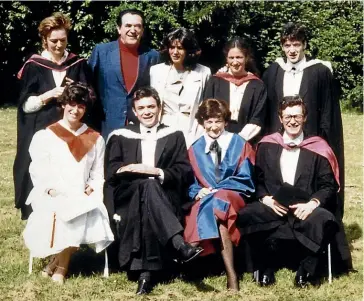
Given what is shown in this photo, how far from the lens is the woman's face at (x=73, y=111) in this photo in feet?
18.4

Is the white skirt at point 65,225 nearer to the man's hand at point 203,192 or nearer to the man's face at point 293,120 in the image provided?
the man's hand at point 203,192

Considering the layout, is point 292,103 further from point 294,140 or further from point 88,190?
point 88,190

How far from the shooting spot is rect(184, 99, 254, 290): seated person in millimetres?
5375

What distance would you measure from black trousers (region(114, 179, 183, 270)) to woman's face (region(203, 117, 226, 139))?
2.30ft

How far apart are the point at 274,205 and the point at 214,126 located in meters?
0.85

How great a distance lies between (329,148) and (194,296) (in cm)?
172

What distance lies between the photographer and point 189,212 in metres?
5.58

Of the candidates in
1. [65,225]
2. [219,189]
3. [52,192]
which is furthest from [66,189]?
[219,189]

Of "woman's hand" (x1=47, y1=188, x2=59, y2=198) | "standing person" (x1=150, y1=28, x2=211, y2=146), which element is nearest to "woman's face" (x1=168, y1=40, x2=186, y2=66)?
"standing person" (x1=150, y1=28, x2=211, y2=146)

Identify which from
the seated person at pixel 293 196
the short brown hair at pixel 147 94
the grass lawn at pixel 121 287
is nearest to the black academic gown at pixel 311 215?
the seated person at pixel 293 196

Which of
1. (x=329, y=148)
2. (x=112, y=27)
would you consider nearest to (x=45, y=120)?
(x=329, y=148)

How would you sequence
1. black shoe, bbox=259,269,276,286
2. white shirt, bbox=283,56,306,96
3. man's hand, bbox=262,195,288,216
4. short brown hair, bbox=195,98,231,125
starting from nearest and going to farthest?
1. man's hand, bbox=262,195,288,216
2. black shoe, bbox=259,269,276,286
3. short brown hair, bbox=195,98,231,125
4. white shirt, bbox=283,56,306,96

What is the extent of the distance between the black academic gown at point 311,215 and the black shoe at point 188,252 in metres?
0.59

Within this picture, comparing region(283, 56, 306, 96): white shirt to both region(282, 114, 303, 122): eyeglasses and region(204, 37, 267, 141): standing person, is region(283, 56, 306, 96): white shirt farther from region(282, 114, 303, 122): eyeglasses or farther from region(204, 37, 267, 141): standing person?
region(282, 114, 303, 122): eyeglasses
